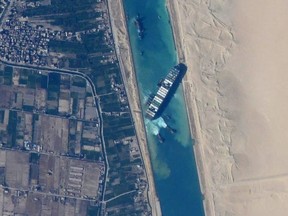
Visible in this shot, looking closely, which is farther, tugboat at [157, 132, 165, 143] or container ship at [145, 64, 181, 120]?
tugboat at [157, 132, 165, 143]

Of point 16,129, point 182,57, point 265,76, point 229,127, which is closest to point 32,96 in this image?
point 16,129

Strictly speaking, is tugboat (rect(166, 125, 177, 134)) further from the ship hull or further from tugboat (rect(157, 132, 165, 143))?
the ship hull

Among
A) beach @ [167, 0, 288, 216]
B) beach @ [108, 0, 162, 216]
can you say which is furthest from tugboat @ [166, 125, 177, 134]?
beach @ [108, 0, 162, 216]

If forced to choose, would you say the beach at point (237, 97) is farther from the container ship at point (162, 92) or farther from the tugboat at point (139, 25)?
the tugboat at point (139, 25)

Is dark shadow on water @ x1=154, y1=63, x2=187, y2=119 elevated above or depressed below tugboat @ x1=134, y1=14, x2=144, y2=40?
below

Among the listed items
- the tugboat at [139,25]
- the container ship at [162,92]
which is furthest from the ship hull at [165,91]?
the tugboat at [139,25]

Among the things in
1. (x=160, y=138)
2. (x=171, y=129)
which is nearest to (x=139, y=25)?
(x=171, y=129)
